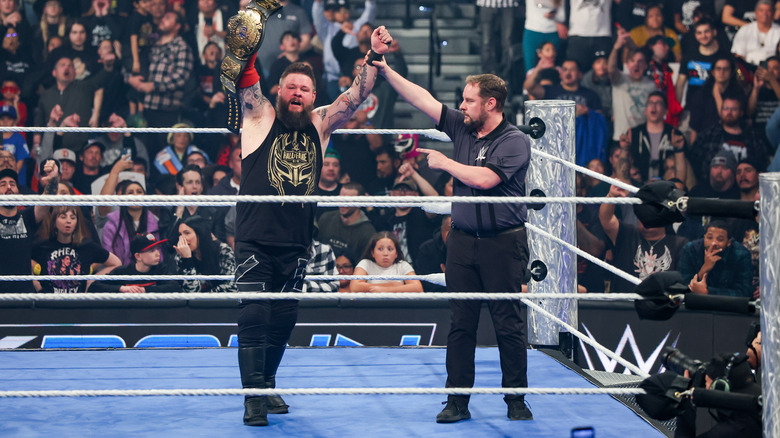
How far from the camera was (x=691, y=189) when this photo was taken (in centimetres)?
680

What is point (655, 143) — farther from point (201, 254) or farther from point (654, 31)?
point (201, 254)

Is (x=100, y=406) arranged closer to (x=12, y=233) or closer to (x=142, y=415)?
(x=142, y=415)

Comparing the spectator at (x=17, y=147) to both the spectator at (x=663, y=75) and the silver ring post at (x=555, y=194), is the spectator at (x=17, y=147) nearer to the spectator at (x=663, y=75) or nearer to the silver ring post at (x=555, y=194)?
the silver ring post at (x=555, y=194)

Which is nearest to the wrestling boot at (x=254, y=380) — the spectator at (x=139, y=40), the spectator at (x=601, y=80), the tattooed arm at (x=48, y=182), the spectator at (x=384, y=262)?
the spectator at (x=384, y=262)

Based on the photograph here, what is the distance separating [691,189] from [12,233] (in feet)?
16.9

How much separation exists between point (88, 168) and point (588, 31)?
4.10 m

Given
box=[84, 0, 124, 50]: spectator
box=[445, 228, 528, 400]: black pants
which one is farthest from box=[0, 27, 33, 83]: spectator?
box=[445, 228, 528, 400]: black pants

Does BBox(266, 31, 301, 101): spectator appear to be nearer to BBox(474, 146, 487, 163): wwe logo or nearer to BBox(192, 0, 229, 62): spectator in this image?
BBox(192, 0, 229, 62): spectator

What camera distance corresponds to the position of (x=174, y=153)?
6703 mm

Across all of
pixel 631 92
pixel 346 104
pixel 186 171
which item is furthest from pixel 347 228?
pixel 346 104

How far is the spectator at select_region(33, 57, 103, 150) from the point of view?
671cm

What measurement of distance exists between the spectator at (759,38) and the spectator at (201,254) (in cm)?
440

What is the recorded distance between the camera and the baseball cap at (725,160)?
6715 millimetres

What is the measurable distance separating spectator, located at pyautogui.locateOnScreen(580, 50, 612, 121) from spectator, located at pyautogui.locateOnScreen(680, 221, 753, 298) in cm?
135
